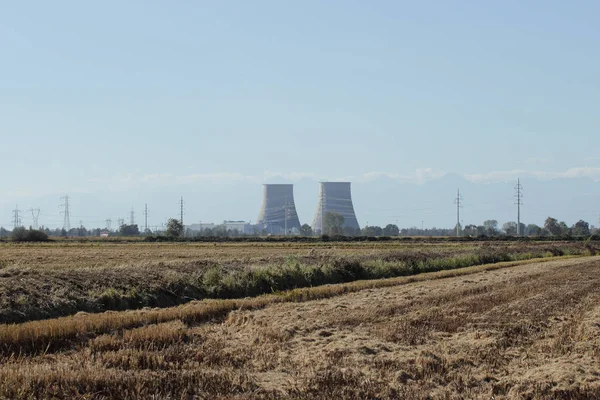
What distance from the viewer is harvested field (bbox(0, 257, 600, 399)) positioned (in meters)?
9.01

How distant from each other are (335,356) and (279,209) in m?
152

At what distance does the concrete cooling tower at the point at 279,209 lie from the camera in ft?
529

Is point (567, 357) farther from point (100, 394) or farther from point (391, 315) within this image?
point (100, 394)

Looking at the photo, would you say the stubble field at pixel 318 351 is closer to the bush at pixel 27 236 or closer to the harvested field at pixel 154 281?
the harvested field at pixel 154 281

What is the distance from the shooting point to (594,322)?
49.5ft

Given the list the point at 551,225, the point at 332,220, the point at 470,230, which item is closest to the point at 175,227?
the point at 332,220

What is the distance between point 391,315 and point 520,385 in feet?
22.1

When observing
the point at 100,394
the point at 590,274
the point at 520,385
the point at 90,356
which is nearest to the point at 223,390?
the point at 100,394

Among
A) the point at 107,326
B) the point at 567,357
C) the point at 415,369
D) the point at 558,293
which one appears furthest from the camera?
the point at 558,293

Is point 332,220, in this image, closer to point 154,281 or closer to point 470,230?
point 470,230

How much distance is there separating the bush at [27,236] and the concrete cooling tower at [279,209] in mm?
79697

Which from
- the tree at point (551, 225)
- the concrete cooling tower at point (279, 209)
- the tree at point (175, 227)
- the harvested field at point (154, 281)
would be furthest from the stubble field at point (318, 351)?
the tree at point (551, 225)

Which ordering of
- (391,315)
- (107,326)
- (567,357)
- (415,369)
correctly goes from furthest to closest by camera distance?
(391,315) < (107,326) < (567,357) < (415,369)

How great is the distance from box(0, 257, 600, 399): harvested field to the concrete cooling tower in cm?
14317
